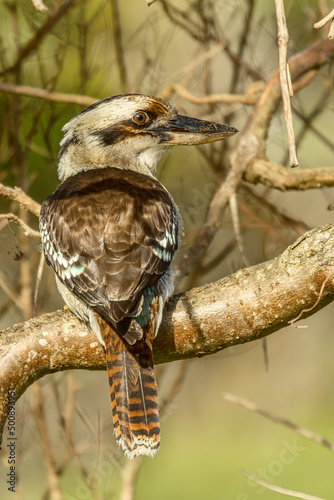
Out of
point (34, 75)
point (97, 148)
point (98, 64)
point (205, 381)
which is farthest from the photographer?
point (205, 381)

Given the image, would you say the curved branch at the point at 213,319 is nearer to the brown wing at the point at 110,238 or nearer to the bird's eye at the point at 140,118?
the brown wing at the point at 110,238

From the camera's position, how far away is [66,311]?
2705mm

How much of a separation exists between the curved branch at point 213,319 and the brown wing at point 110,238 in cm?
15


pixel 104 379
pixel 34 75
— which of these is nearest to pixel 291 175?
pixel 34 75

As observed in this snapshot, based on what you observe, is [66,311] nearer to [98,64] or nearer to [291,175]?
[291,175]

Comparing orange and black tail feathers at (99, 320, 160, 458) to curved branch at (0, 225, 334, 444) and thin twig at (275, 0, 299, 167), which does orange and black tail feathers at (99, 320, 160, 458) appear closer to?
curved branch at (0, 225, 334, 444)

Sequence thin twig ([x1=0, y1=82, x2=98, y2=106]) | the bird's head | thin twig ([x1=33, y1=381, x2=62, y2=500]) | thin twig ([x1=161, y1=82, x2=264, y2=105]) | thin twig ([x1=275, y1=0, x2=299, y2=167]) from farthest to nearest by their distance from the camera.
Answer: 1. thin twig ([x1=161, y1=82, x2=264, y2=105])
2. thin twig ([x1=0, y1=82, x2=98, y2=106])
3. thin twig ([x1=33, y1=381, x2=62, y2=500])
4. the bird's head
5. thin twig ([x1=275, y1=0, x2=299, y2=167])

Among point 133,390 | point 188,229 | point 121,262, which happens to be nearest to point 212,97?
point 188,229

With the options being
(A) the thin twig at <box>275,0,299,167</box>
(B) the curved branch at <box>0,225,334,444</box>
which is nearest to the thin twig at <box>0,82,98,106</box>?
(B) the curved branch at <box>0,225,334,444</box>

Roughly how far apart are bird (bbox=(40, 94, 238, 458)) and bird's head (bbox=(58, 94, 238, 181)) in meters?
0.01

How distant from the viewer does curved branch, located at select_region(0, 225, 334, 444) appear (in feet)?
7.79

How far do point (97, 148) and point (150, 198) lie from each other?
0.62 meters

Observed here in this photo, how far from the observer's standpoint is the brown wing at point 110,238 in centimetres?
255

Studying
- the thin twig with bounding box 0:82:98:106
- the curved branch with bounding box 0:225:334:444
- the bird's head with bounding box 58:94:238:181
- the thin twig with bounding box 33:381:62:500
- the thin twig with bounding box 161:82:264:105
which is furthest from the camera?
the thin twig with bounding box 161:82:264:105
